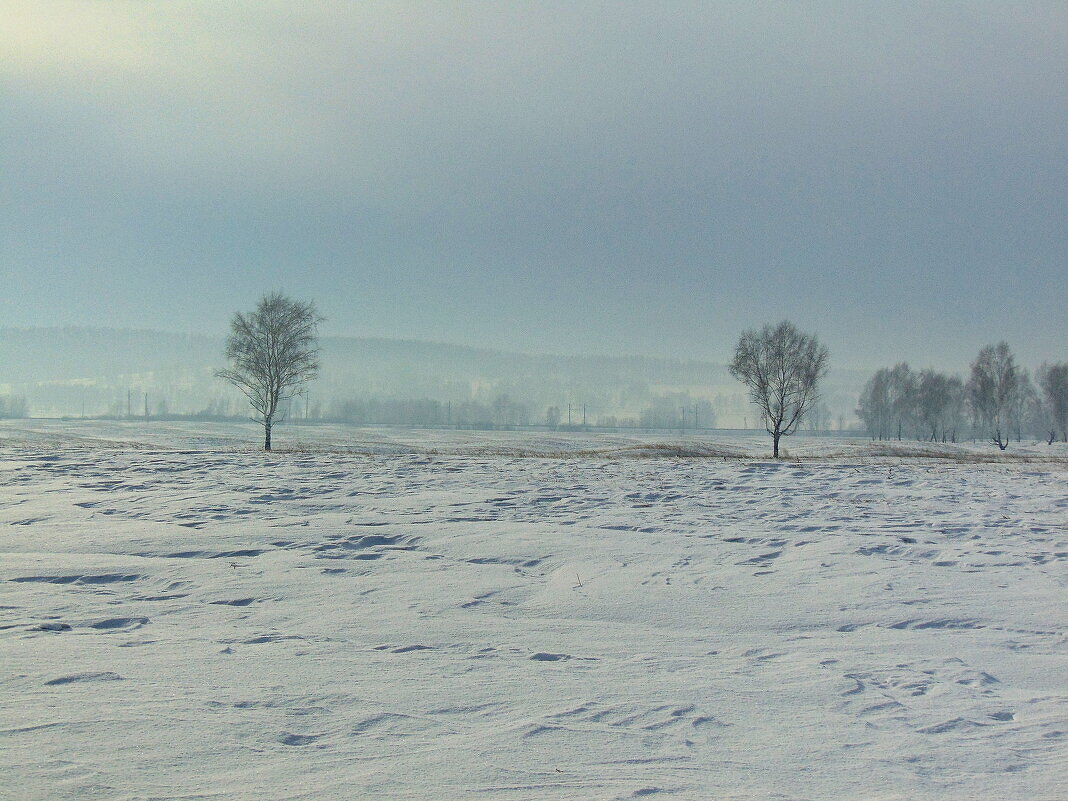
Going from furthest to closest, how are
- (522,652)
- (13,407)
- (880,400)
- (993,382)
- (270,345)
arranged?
(13,407) → (880,400) → (993,382) → (270,345) → (522,652)

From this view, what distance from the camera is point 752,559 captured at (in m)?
9.50

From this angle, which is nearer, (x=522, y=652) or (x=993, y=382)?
(x=522, y=652)

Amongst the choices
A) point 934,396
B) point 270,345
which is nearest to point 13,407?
point 270,345

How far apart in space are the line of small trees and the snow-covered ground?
70701mm

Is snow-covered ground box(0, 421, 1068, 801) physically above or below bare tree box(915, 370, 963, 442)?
below

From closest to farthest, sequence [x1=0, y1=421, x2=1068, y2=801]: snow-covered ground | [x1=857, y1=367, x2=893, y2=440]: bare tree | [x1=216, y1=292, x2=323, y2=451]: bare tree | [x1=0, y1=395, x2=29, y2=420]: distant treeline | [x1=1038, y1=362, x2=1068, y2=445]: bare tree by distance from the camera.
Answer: [x1=0, y1=421, x2=1068, y2=801]: snow-covered ground < [x1=216, y1=292, x2=323, y2=451]: bare tree < [x1=1038, y1=362, x2=1068, y2=445]: bare tree < [x1=857, y1=367, x2=893, y2=440]: bare tree < [x1=0, y1=395, x2=29, y2=420]: distant treeline

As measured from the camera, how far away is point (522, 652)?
19.6 ft

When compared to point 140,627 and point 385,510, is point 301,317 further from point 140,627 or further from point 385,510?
point 140,627

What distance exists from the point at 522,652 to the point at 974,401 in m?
92.6

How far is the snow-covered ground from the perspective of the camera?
3.96 metres

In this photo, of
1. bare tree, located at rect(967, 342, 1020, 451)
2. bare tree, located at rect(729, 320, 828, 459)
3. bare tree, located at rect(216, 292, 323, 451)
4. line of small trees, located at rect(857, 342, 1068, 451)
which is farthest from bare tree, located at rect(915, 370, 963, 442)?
bare tree, located at rect(216, 292, 323, 451)

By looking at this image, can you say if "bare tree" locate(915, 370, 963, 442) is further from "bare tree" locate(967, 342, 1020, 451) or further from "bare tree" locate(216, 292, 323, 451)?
"bare tree" locate(216, 292, 323, 451)

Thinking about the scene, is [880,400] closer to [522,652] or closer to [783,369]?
[783,369]

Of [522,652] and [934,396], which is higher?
[934,396]
